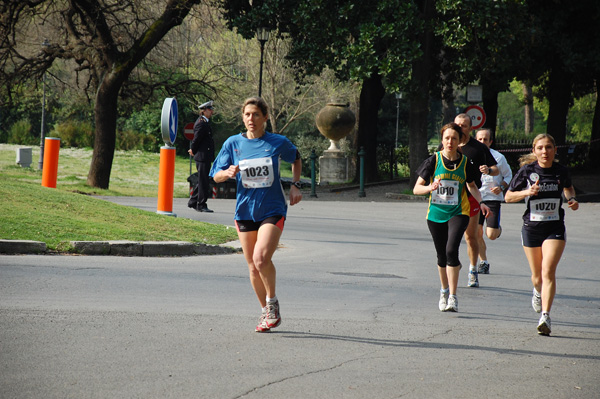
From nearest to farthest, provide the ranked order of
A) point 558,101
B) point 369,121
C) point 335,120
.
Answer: point 558,101, point 369,121, point 335,120

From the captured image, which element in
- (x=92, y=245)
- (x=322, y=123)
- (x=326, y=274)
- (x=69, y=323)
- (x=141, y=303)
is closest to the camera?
(x=69, y=323)

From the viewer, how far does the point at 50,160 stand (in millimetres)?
18703

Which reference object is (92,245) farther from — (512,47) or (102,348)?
(512,47)

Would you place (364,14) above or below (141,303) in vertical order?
above

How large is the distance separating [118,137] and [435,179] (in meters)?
44.6

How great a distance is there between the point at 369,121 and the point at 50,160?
15.6 meters

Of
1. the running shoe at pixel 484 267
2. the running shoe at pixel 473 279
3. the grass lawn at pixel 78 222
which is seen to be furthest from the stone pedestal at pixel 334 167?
the running shoe at pixel 473 279

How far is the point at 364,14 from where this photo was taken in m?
24.2

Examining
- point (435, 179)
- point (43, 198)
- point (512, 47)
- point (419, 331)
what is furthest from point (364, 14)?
point (419, 331)

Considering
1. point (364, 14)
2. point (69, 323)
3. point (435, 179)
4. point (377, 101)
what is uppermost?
point (364, 14)

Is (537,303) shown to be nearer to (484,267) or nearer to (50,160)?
(484,267)

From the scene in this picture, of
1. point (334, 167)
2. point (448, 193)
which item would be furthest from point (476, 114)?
point (448, 193)

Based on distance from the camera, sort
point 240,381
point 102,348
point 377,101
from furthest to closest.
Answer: point 377,101 → point 102,348 → point 240,381

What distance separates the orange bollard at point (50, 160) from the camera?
1852 cm
